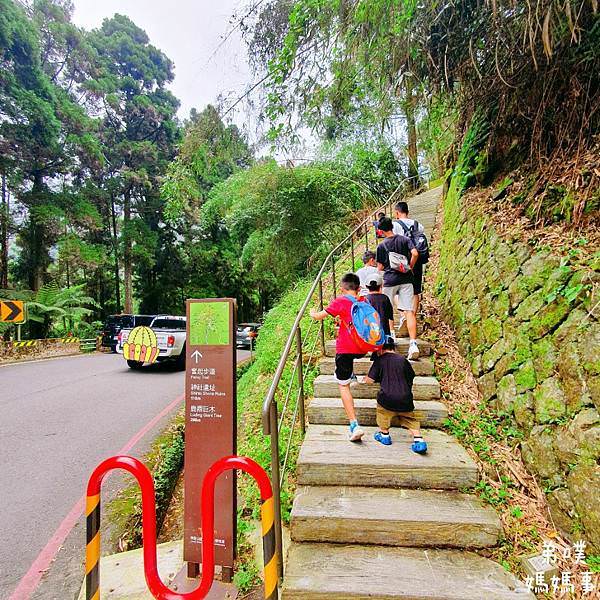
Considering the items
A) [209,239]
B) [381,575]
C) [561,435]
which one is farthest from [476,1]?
[209,239]

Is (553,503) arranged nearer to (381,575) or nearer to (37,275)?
(381,575)

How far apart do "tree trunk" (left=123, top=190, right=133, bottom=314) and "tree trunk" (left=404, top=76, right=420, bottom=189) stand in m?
16.1

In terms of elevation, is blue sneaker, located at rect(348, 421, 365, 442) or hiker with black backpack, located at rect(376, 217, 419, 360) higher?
hiker with black backpack, located at rect(376, 217, 419, 360)

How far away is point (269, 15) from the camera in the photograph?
514 cm

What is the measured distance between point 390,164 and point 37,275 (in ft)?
55.3

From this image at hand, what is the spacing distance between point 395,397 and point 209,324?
1.73 metres

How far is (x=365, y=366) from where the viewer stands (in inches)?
175

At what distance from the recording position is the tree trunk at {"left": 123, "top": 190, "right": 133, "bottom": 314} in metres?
21.2

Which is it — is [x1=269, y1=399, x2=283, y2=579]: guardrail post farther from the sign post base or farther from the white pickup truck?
the white pickup truck

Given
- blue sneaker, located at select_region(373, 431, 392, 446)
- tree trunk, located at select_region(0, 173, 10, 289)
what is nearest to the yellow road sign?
tree trunk, located at select_region(0, 173, 10, 289)

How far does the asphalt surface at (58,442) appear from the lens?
10.1 feet

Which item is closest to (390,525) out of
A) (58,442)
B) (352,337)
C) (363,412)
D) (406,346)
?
(363,412)

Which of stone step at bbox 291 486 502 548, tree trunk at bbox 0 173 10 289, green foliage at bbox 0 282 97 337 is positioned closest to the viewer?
stone step at bbox 291 486 502 548

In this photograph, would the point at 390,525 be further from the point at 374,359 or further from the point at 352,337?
the point at 352,337
